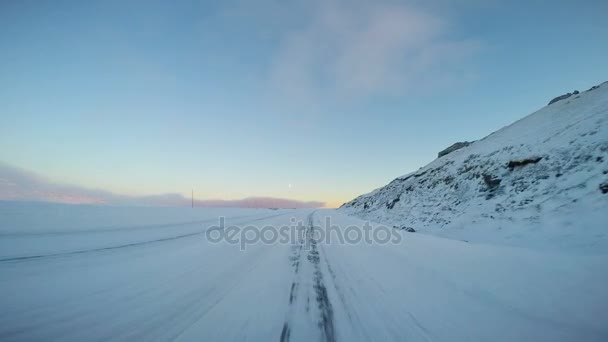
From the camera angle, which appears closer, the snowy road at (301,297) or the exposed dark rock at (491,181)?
the snowy road at (301,297)

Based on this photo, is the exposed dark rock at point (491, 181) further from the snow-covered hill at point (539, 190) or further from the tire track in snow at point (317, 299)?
the tire track in snow at point (317, 299)

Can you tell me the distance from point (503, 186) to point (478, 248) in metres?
7.91

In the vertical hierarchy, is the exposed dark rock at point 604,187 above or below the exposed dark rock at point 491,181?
below

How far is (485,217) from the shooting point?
10.8 meters

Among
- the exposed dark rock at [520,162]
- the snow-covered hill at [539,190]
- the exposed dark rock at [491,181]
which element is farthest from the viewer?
the exposed dark rock at [491,181]

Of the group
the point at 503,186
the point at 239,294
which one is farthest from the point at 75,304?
the point at 503,186

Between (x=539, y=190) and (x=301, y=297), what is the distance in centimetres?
1137

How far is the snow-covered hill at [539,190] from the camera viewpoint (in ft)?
23.6

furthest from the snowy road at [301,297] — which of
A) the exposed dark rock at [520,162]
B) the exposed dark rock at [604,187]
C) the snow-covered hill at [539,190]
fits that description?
the exposed dark rock at [520,162]

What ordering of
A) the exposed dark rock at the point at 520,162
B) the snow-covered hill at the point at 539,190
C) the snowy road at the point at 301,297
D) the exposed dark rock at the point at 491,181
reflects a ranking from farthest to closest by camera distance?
the exposed dark rock at the point at 491,181 < the exposed dark rock at the point at 520,162 < the snow-covered hill at the point at 539,190 < the snowy road at the point at 301,297

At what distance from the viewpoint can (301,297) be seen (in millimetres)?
3730

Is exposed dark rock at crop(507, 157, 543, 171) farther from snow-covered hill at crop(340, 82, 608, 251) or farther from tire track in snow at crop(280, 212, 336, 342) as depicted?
tire track in snow at crop(280, 212, 336, 342)

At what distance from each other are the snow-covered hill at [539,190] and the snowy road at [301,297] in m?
3.41

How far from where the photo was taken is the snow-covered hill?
7.21 metres
